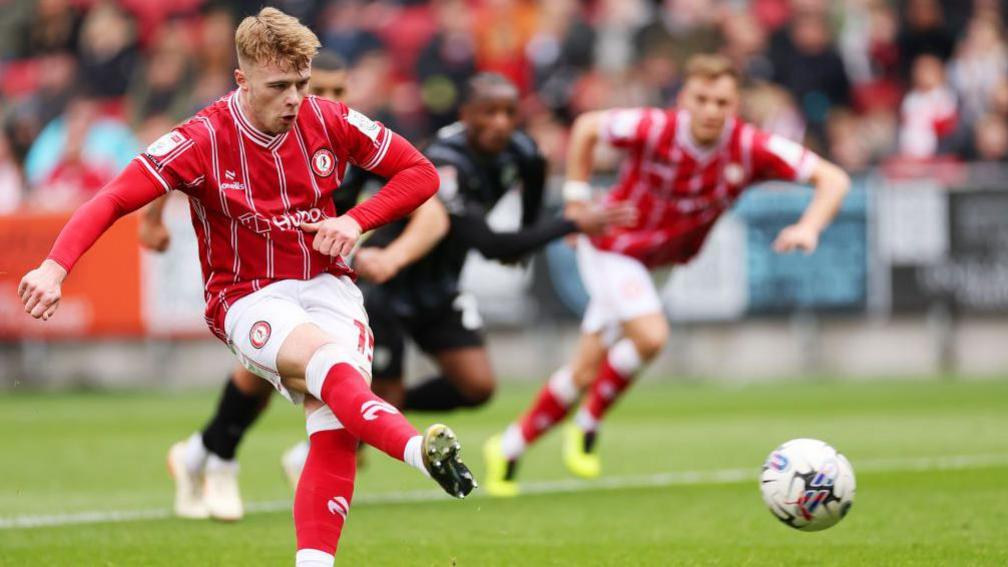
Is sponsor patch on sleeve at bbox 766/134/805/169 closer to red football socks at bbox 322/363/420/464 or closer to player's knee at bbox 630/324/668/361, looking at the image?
player's knee at bbox 630/324/668/361

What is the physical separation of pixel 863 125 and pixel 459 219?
9.05 metres

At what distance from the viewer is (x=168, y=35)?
1956 centimetres

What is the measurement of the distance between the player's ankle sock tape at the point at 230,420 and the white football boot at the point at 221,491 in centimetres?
5

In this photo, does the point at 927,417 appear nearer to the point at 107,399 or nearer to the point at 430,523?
the point at 430,523

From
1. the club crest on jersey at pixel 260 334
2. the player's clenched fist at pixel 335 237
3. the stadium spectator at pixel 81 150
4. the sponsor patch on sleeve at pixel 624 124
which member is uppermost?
the player's clenched fist at pixel 335 237

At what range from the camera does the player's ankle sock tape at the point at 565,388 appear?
31.1ft

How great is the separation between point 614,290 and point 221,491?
8.92 feet

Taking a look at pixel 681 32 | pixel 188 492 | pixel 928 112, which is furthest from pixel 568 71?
pixel 188 492

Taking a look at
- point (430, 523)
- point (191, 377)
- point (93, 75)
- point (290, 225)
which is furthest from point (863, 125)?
point (290, 225)

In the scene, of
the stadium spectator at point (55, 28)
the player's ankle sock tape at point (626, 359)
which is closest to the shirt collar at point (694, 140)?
the player's ankle sock tape at point (626, 359)

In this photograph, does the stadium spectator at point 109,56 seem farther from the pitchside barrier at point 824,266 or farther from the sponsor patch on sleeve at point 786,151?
the sponsor patch on sleeve at point 786,151

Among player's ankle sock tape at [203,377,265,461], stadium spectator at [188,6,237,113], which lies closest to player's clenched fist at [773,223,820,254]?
player's ankle sock tape at [203,377,265,461]

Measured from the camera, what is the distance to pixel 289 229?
575 cm

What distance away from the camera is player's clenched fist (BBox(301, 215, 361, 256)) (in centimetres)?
549
